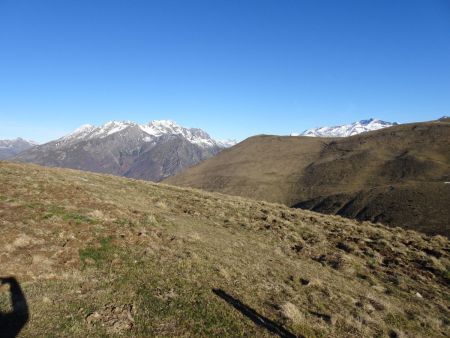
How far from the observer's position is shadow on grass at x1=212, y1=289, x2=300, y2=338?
37.3 ft

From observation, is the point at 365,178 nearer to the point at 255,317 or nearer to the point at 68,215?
the point at 68,215

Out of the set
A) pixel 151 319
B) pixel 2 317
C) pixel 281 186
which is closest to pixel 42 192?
pixel 2 317

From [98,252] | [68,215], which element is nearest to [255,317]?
[98,252]

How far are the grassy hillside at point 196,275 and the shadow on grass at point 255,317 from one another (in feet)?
0.13

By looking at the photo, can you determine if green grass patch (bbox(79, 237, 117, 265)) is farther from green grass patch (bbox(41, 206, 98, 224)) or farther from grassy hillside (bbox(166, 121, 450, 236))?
grassy hillside (bbox(166, 121, 450, 236))

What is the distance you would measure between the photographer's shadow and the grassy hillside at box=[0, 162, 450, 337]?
21 cm

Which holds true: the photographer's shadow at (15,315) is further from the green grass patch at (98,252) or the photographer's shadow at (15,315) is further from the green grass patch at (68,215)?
the green grass patch at (68,215)

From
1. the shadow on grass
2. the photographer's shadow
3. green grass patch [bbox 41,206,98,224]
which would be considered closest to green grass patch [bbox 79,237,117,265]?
green grass patch [bbox 41,206,98,224]

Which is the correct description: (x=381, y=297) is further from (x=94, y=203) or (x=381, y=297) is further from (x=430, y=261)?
(x=94, y=203)

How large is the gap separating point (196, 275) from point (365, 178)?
418ft

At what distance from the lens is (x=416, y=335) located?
42.0 ft

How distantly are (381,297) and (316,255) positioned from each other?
6074mm

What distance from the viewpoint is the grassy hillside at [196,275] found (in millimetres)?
11312

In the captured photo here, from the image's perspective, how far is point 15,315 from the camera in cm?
1042
